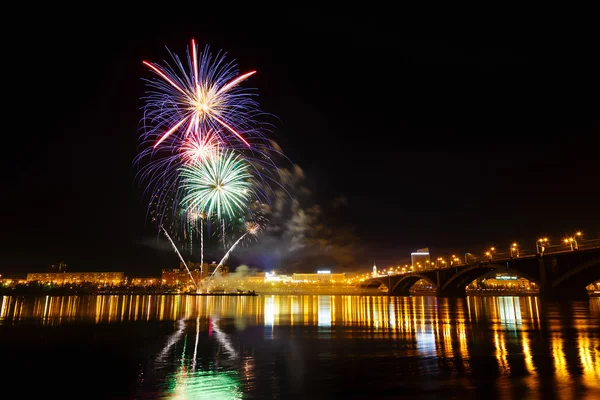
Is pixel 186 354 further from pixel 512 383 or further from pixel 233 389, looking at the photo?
pixel 512 383

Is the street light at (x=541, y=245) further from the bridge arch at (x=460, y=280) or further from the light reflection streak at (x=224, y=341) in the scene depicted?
the light reflection streak at (x=224, y=341)

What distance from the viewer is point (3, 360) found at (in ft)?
57.7

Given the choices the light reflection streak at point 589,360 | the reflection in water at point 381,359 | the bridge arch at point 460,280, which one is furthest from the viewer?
the bridge arch at point 460,280

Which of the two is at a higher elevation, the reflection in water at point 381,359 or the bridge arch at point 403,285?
the bridge arch at point 403,285

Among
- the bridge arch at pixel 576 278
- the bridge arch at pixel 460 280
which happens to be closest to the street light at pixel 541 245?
the bridge arch at pixel 576 278

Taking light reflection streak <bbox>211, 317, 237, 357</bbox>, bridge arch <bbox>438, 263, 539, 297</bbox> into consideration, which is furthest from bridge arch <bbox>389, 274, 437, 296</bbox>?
light reflection streak <bbox>211, 317, 237, 357</bbox>

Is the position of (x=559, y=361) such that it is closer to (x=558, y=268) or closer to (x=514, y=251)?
(x=558, y=268)

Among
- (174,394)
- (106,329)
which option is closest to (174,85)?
(106,329)

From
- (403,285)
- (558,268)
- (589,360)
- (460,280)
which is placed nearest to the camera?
(589,360)

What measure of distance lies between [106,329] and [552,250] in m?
76.2

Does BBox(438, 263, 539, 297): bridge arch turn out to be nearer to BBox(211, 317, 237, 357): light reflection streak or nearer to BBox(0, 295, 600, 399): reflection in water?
BBox(0, 295, 600, 399): reflection in water

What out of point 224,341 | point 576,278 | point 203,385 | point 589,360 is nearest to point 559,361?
point 589,360

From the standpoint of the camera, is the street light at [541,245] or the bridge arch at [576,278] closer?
the bridge arch at [576,278]

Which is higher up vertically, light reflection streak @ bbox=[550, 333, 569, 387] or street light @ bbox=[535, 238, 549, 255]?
street light @ bbox=[535, 238, 549, 255]
